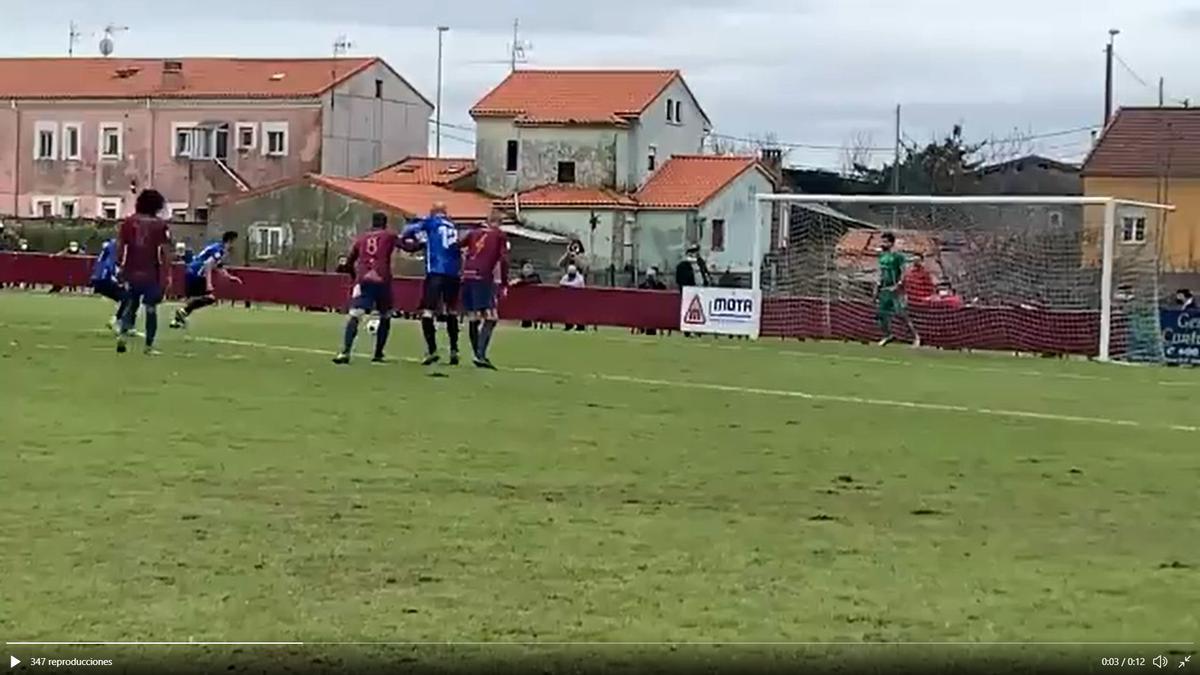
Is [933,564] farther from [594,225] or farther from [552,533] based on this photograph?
[594,225]

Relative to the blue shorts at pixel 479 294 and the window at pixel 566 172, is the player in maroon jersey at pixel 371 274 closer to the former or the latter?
the blue shorts at pixel 479 294

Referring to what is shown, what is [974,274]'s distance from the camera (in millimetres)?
35688

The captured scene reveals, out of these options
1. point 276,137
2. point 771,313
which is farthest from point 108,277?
point 276,137

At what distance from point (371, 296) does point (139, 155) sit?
68.1 metres

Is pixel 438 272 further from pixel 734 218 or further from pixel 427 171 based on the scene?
pixel 427 171

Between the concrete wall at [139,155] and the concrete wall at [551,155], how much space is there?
27.4 ft

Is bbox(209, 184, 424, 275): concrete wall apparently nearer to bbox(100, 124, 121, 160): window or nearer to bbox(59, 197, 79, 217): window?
bbox(100, 124, 121, 160): window

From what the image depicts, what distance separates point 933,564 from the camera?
30.9 ft

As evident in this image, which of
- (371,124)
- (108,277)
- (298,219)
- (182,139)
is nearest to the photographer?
(108,277)

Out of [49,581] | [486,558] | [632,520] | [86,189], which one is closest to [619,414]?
[632,520]

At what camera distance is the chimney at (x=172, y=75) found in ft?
291

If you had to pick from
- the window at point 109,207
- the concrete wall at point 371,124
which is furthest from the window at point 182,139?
the concrete wall at point 371,124

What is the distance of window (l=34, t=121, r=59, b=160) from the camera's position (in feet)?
293

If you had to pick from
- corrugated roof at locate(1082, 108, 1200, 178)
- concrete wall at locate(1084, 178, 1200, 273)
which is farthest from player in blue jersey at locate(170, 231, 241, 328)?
corrugated roof at locate(1082, 108, 1200, 178)
